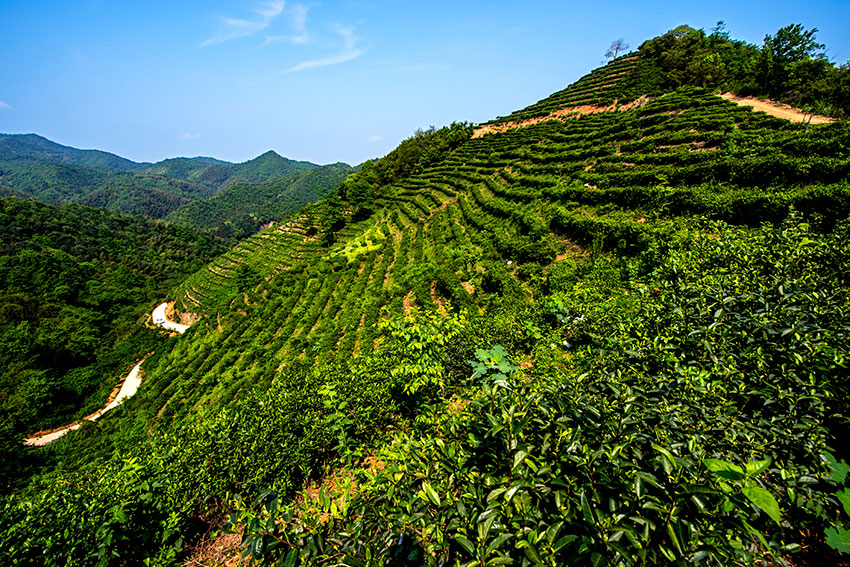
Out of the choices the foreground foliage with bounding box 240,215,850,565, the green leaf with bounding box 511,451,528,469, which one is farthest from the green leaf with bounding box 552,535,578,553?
the green leaf with bounding box 511,451,528,469

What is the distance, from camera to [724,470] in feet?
5.57

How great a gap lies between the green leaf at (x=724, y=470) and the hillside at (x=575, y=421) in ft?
0.04

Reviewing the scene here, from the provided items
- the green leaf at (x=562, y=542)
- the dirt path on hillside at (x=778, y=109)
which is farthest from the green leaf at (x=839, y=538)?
the dirt path on hillside at (x=778, y=109)

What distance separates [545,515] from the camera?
6.56 feet

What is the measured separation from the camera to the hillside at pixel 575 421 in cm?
190

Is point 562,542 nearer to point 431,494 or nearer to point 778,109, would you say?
point 431,494

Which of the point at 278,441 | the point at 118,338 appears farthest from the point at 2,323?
the point at 278,441

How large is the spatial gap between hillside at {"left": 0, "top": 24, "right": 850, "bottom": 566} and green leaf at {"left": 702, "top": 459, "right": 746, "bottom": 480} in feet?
0.04

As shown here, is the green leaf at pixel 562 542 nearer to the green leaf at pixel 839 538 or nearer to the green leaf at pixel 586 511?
the green leaf at pixel 586 511

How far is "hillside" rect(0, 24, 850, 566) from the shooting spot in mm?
1896

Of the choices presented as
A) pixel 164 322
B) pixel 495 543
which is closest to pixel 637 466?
pixel 495 543

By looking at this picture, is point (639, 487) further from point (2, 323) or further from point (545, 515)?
point (2, 323)

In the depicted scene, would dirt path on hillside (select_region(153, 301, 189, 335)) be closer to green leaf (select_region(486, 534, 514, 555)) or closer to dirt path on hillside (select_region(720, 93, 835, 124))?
green leaf (select_region(486, 534, 514, 555))

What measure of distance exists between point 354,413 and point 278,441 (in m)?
1.45
